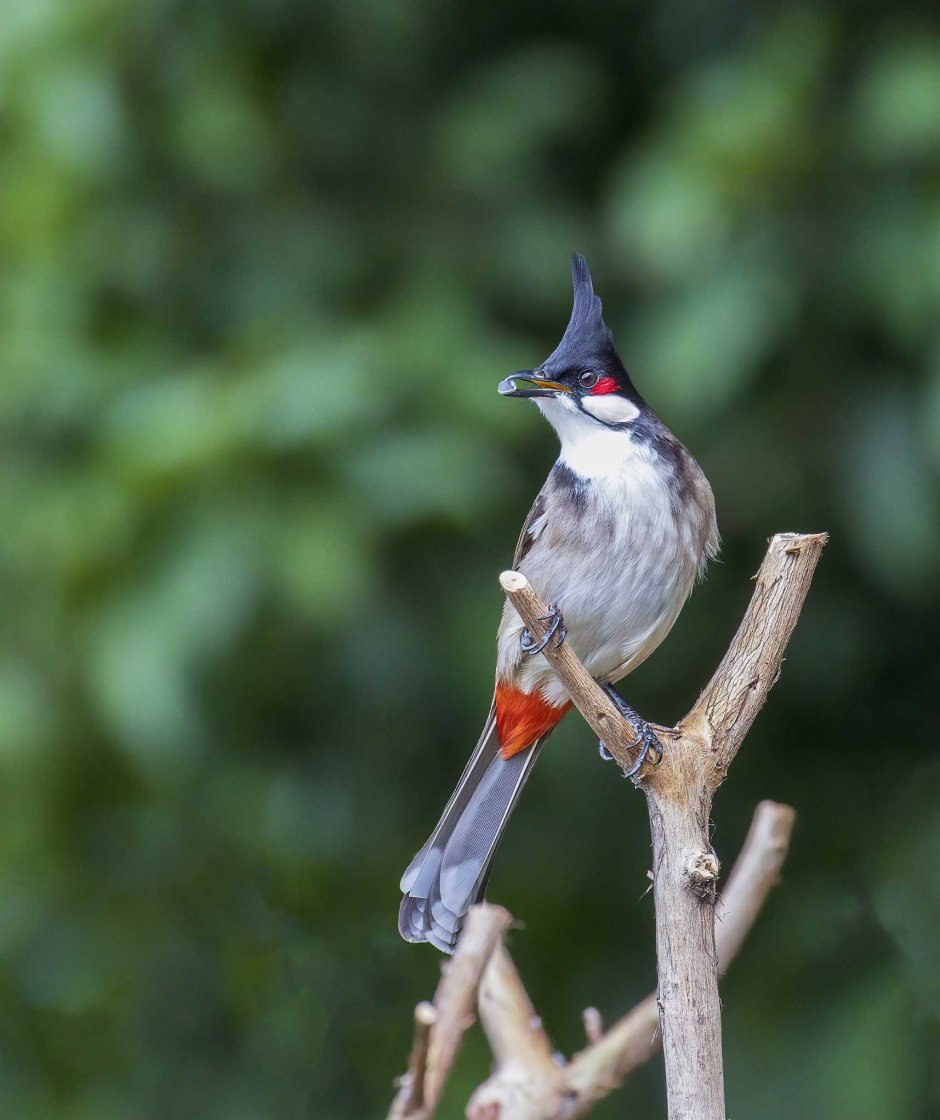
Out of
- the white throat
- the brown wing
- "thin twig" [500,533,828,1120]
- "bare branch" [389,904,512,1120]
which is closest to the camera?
"thin twig" [500,533,828,1120]

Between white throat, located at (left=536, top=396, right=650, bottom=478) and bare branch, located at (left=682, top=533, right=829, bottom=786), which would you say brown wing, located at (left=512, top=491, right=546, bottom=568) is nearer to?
white throat, located at (left=536, top=396, right=650, bottom=478)

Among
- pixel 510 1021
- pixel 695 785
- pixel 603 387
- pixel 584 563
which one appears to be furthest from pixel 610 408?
pixel 510 1021

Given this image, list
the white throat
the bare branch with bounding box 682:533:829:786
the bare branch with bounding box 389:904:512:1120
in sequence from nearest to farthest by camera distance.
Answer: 1. the bare branch with bounding box 682:533:829:786
2. the bare branch with bounding box 389:904:512:1120
3. the white throat

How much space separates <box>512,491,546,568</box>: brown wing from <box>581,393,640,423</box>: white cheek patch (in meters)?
0.22

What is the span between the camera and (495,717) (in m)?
2.33

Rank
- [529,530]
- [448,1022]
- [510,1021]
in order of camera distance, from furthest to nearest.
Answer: [529,530]
[510,1021]
[448,1022]

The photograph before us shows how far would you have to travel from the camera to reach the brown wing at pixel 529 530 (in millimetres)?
2351

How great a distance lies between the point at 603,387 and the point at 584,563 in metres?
0.29

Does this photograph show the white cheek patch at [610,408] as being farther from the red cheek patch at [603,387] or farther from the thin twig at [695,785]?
the thin twig at [695,785]

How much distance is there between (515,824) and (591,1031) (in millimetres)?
1482

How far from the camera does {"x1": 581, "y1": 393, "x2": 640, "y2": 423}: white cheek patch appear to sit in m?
2.14

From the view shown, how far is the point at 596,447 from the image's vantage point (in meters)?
2.21

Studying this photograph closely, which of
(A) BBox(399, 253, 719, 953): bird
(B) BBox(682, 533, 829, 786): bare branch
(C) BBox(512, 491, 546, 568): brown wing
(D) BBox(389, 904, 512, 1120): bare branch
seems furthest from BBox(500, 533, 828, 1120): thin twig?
(C) BBox(512, 491, 546, 568): brown wing

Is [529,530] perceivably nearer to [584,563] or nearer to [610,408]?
[584,563]
